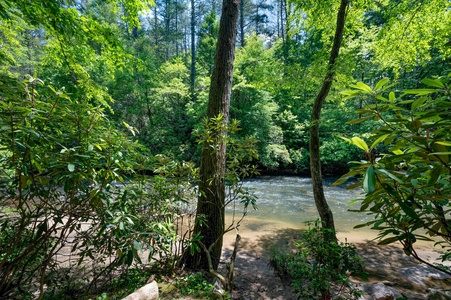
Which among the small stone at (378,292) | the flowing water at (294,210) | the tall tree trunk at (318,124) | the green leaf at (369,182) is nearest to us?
the green leaf at (369,182)

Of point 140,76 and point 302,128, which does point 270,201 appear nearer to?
point 302,128

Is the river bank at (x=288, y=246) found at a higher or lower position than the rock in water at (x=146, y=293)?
lower

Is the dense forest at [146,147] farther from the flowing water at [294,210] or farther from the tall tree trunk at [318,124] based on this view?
the flowing water at [294,210]

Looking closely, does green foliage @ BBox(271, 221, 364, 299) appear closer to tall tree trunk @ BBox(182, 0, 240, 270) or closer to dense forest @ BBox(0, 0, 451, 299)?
dense forest @ BBox(0, 0, 451, 299)

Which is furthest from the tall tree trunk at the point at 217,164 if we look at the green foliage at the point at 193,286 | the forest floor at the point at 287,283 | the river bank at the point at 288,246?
the forest floor at the point at 287,283

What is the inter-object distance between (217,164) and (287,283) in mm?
1891

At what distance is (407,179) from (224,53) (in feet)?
8.28

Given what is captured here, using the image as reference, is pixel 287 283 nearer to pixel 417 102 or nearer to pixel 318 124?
pixel 318 124

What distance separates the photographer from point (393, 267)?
373cm

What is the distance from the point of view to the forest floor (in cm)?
276

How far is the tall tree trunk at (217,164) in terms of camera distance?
8.73 ft

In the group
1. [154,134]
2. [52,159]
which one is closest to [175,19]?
[154,134]

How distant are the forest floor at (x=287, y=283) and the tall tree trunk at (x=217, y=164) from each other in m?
0.66

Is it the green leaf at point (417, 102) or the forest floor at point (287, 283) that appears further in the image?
the forest floor at point (287, 283)
